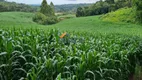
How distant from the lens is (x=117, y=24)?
44781 millimetres

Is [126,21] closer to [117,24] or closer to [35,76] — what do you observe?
[117,24]

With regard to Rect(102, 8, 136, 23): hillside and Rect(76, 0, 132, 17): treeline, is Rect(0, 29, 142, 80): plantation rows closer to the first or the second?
Rect(102, 8, 136, 23): hillside

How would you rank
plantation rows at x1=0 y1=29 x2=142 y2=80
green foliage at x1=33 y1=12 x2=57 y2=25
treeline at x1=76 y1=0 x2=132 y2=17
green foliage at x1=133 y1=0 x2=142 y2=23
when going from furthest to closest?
treeline at x1=76 y1=0 x2=132 y2=17
green foliage at x1=33 y1=12 x2=57 y2=25
green foliage at x1=133 y1=0 x2=142 y2=23
plantation rows at x1=0 y1=29 x2=142 y2=80

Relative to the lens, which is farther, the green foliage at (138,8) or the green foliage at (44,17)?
the green foliage at (44,17)

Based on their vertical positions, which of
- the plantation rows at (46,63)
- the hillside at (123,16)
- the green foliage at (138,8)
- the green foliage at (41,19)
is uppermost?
the plantation rows at (46,63)

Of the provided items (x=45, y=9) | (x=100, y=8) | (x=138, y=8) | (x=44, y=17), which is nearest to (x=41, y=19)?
(x=44, y=17)

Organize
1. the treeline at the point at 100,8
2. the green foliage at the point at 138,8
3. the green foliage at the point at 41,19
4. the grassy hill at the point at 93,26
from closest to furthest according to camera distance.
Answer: the grassy hill at the point at 93,26, the green foliage at the point at 138,8, the green foliage at the point at 41,19, the treeline at the point at 100,8

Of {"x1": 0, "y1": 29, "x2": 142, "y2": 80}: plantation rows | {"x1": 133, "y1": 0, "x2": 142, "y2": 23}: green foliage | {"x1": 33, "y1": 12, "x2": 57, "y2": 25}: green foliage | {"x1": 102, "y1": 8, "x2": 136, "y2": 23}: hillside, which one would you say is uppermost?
{"x1": 0, "y1": 29, "x2": 142, "y2": 80}: plantation rows

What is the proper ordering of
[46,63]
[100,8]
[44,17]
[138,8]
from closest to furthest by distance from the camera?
1. [46,63]
2. [138,8]
3. [44,17]
4. [100,8]

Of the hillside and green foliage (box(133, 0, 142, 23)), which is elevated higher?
green foliage (box(133, 0, 142, 23))

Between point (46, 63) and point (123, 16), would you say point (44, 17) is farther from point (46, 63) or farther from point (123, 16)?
point (46, 63)

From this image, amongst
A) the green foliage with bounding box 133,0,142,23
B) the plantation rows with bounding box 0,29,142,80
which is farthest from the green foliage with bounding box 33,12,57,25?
the plantation rows with bounding box 0,29,142,80

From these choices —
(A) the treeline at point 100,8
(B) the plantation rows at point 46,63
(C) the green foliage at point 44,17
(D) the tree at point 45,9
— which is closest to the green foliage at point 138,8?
(A) the treeline at point 100,8

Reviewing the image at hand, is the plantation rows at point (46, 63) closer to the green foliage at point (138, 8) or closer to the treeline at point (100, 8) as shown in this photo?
the green foliage at point (138, 8)
